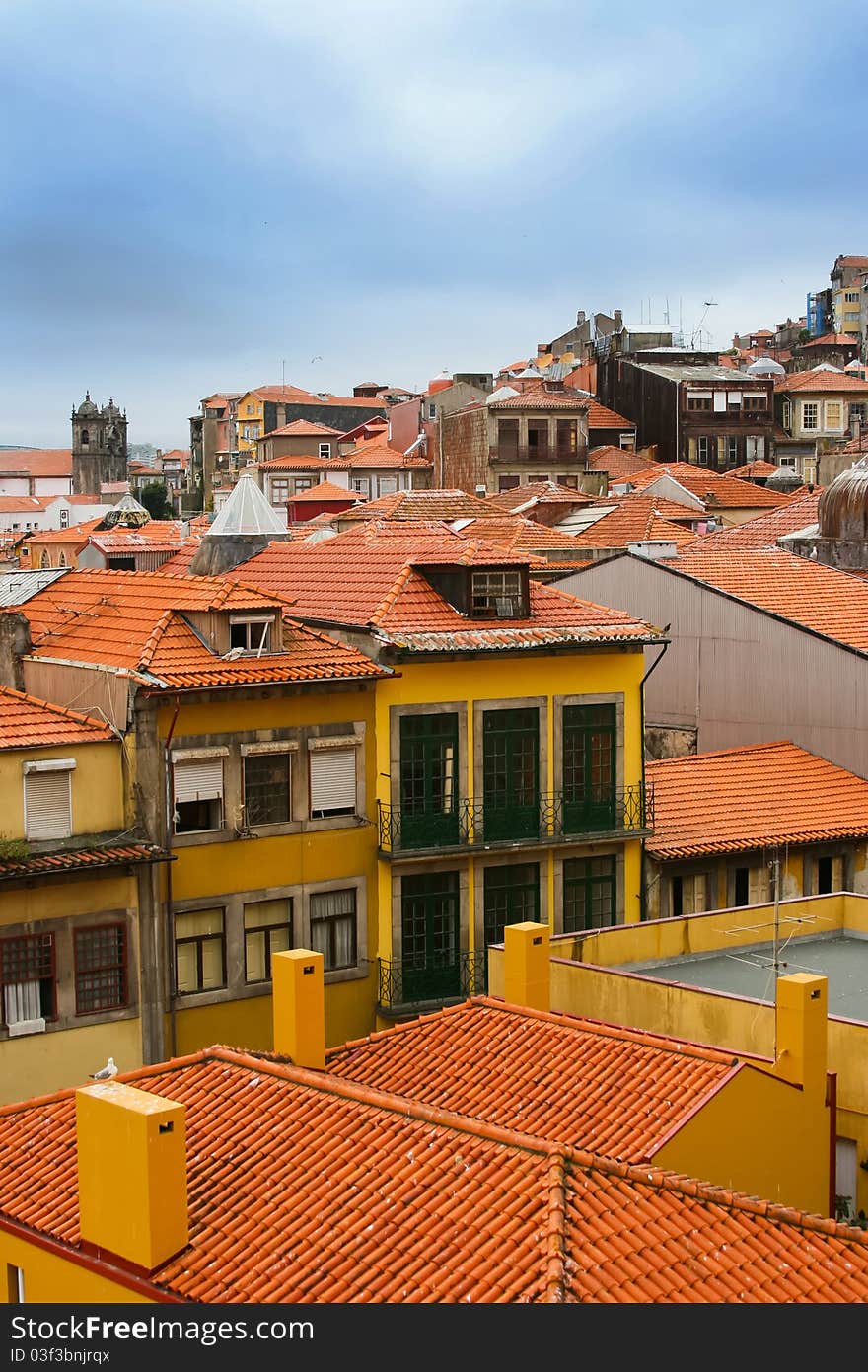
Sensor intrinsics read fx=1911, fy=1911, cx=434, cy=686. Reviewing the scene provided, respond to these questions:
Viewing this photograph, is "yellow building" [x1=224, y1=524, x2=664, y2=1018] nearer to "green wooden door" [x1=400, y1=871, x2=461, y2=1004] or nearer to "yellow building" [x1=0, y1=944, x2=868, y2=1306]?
"green wooden door" [x1=400, y1=871, x2=461, y2=1004]

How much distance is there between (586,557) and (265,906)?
2686 cm

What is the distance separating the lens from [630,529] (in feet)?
192

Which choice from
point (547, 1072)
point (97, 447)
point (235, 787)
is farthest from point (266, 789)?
point (97, 447)

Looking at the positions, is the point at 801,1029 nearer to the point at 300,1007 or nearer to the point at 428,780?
the point at 300,1007

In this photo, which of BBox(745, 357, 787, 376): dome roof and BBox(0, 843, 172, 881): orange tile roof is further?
BBox(745, 357, 787, 376): dome roof

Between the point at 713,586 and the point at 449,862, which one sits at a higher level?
the point at 713,586

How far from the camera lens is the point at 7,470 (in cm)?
18725

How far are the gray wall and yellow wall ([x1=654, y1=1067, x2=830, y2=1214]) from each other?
1561 cm

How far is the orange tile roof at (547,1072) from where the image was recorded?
18844 mm

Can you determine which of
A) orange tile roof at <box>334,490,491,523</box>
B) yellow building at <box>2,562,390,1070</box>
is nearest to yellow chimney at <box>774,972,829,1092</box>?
yellow building at <box>2,562,390,1070</box>

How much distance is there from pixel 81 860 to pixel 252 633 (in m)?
4.67

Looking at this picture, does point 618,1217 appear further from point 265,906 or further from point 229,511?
point 229,511

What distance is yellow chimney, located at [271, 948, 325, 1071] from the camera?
65.9 feet
